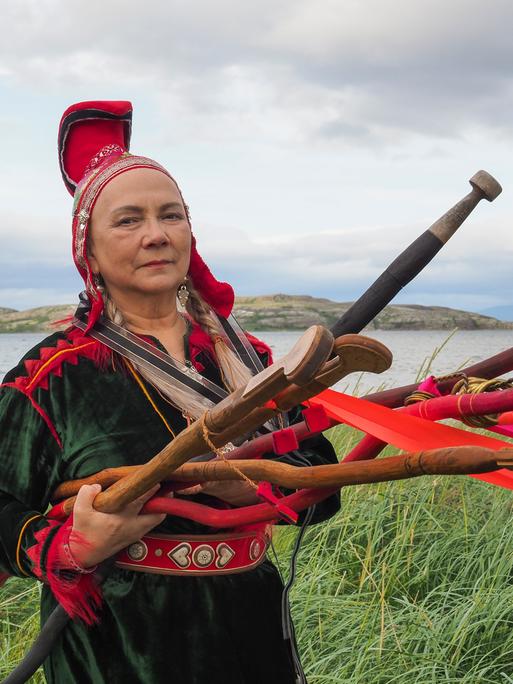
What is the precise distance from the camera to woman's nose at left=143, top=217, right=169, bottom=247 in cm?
217

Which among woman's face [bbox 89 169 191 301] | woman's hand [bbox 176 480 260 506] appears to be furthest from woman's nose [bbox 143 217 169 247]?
woman's hand [bbox 176 480 260 506]

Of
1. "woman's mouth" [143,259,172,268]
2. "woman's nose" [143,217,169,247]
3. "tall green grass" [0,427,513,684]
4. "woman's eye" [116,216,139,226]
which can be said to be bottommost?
"tall green grass" [0,427,513,684]

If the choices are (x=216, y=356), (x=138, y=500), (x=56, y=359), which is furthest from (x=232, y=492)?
(x=56, y=359)

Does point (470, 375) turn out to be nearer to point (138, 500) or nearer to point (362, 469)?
point (362, 469)

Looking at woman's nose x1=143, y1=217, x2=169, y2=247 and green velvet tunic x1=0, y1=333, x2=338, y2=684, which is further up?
woman's nose x1=143, y1=217, x2=169, y2=247

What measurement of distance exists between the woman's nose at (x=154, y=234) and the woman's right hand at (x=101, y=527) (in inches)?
24.5

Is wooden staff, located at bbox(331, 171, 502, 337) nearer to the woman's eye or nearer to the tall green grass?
the woman's eye

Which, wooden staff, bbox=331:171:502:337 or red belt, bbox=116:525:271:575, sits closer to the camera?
wooden staff, bbox=331:171:502:337

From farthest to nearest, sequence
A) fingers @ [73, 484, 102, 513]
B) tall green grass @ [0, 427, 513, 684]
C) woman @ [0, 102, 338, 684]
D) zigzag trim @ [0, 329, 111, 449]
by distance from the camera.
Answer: tall green grass @ [0, 427, 513, 684] → zigzag trim @ [0, 329, 111, 449] → woman @ [0, 102, 338, 684] → fingers @ [73, 484, 102, 513]

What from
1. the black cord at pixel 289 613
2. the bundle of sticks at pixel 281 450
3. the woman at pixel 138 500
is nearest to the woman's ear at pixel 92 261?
the woman at pixel 138 500

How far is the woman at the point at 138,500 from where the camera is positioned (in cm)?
203

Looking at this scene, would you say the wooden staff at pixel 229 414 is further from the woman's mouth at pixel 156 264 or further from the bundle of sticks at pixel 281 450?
the woman's mouth at pixel 156 264

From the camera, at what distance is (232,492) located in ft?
6.71

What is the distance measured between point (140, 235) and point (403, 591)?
2731mm
